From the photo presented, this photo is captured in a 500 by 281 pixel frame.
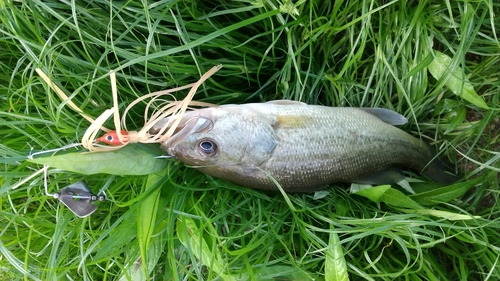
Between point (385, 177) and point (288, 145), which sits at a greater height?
point (288, 145)

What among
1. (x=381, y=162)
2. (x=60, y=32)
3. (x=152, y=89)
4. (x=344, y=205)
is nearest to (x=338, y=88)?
(x=381, y=162)

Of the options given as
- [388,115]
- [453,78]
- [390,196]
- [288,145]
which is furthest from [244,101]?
[453,78]

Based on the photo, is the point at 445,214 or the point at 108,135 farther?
the point at 445,214

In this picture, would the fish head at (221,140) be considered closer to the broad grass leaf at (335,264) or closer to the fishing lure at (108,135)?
the fishing lure at (108,135)

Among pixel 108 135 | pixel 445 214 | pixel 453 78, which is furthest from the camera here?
pixel 453 78

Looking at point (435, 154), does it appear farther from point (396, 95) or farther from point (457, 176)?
point (396, 95)

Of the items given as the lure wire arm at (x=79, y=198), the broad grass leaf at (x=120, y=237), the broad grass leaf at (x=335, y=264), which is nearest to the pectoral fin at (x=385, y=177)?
the broad grass leaf at (x=335, y=264)

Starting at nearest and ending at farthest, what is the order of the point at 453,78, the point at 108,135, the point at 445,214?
the point at 108,135, the point at 445,214, the point at 453,78

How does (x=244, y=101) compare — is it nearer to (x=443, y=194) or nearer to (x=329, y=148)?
(x=329, y=148)
